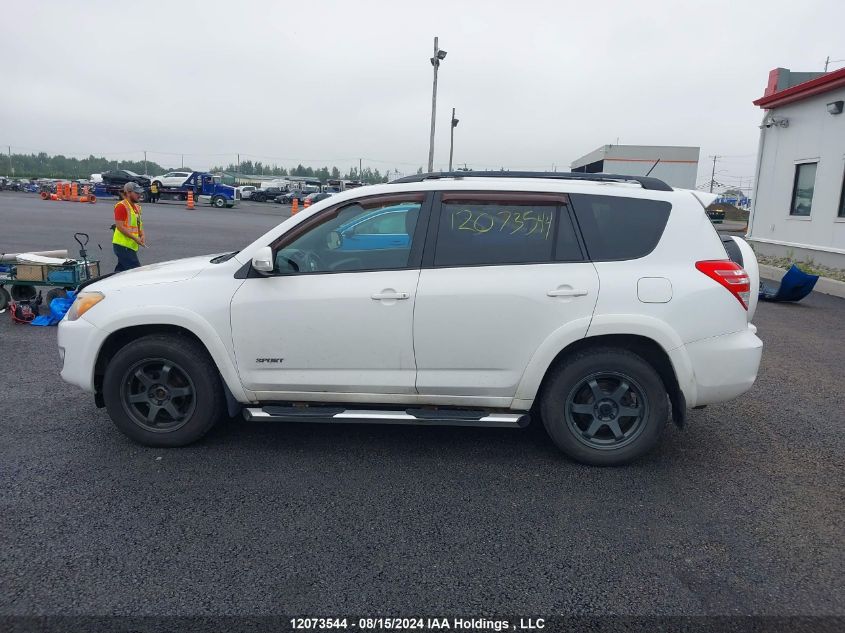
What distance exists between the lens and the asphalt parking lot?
3.04 metres

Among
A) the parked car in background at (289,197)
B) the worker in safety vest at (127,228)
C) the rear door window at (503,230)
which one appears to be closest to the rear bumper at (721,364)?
the rear door window at (503,230)

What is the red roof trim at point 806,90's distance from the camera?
15.4 m

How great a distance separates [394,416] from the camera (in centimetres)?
445

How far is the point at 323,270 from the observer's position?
4.57m

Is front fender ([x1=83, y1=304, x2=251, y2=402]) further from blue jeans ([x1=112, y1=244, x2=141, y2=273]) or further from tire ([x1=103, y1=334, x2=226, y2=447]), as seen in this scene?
blue jeans ([x1=112, y1=244, x2=141, y2=273])

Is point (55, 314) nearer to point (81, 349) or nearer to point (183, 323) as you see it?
point (81, 349)

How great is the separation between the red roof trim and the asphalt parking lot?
12919 millimetres

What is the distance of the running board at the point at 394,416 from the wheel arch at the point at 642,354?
0.31 meters

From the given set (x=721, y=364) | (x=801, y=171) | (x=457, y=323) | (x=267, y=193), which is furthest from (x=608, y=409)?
(x=267, y=193)

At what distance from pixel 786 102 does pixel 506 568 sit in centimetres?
1837

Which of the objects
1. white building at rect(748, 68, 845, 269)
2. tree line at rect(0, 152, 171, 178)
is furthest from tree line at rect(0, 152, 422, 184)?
white building at rect(748, 68, 845, 269)

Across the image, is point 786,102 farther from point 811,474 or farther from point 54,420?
point 54,420

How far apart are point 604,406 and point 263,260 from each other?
2.39 m

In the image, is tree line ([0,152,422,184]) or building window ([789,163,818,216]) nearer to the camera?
building window ([789,163,818,216])
